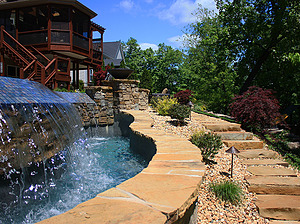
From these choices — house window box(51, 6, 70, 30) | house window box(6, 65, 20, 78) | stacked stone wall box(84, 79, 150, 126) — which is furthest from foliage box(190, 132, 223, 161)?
house window box(6, 65, 20, 78)

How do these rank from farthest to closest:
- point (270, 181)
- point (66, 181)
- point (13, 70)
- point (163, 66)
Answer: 1. point (163, 66)
2. point (13, 70)
3. point (66, 181)
4. point (270, 181)

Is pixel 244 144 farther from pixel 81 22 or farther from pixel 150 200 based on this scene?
pixel 81 22

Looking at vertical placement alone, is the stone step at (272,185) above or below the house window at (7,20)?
below

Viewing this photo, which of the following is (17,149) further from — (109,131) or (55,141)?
(109,131)

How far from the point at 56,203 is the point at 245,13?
1446 centimetres

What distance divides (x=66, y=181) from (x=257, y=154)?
5.13 metres

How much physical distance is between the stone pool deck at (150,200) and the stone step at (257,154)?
347 cm

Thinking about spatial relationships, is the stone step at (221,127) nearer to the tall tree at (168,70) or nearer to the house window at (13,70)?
the house window at (13,70)

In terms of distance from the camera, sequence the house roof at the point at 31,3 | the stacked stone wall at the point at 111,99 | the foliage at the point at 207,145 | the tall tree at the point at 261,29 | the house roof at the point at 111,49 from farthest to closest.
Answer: the house roof at the point at 111,49 < the house roof at the point at 31,3 < the tall tree at the point at 261,29 < the stacked stone wall at the point at 111,99 < the foliage at the point at 207,145

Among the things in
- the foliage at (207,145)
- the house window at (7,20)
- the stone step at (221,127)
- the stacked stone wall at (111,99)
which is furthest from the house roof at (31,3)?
the foliage at (207,145)

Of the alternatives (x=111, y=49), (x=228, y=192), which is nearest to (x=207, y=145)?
(x=228, y=192)

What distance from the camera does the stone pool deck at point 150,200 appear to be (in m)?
1.50

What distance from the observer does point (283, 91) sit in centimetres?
1435

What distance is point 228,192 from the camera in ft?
12.1
